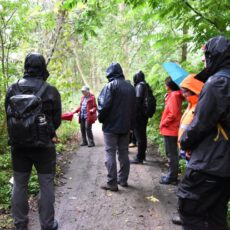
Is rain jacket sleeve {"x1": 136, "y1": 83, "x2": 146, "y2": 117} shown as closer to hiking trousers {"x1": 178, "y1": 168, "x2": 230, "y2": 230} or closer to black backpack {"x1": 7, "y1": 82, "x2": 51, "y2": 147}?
black backpack {"x1": 7, "y1": 82, "x2": 51, "y2": 147}

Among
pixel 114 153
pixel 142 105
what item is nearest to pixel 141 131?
pixel 142 105

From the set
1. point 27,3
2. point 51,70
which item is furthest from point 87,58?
point 27,3

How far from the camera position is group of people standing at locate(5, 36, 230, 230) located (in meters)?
3.07

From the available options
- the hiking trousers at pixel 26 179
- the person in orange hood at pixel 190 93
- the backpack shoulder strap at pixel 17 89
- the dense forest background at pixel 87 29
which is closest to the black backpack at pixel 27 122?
the backpack shoulder strap at pixel 17 89

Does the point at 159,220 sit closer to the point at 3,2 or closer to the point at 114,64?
the point at 114,64

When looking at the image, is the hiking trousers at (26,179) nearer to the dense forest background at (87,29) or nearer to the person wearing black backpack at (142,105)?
the dense forest background at (87,29)

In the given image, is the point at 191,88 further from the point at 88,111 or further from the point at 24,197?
the point at 88,111

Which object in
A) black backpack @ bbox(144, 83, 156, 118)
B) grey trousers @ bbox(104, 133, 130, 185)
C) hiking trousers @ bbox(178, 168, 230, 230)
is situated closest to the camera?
hiking trousers @ bbox(178, 168, 230, 230)

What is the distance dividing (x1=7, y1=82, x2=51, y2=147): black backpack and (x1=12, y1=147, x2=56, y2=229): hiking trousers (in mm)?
215

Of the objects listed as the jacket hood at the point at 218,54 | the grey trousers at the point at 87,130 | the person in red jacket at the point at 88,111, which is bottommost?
the grey trousers at the point at 87,130

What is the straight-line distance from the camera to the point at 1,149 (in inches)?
347

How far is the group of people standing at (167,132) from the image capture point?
3.07 m

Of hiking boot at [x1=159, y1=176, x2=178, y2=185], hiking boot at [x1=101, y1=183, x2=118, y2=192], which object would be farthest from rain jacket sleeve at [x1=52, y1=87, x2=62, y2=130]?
hiking boot at [x1=159, y1=176, x2=178, y2=185]

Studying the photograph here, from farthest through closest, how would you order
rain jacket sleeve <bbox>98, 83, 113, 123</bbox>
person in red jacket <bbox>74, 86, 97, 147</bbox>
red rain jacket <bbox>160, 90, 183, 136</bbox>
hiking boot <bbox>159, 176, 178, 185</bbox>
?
person in red jacket <bbox>74, 86, 97, 147</bbox> → hiking boot <bbox>159, 176, 178, 185</bbox> → red rain jacket <bbox>160, 90, 183, 136</bbox> → rain jacket sleeve <bbox>98, 83, 113, 123</bbox>
